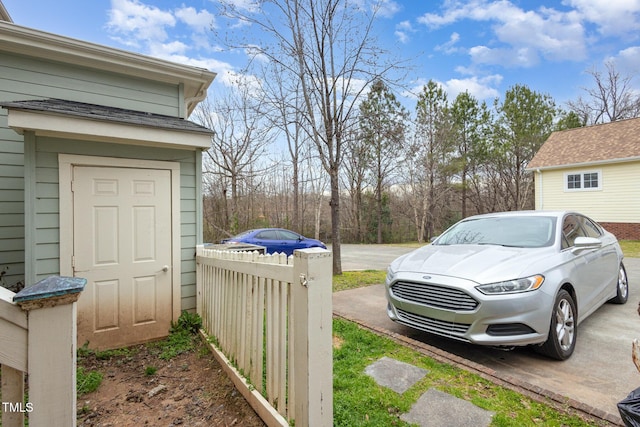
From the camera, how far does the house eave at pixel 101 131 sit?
292cm

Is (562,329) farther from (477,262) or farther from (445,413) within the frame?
(445,413)

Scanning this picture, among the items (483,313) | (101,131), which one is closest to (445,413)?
(483,313)

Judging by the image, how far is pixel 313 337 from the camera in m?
1.67

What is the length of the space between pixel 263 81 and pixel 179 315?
552 centimetres

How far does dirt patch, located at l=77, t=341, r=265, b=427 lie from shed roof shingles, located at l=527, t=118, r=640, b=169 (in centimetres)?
1702

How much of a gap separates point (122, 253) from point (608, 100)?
30142mm

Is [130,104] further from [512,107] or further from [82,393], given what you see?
[512,107]

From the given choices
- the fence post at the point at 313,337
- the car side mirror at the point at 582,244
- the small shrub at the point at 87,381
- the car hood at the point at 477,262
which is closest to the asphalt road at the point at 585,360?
the car hood at the point at 477,262

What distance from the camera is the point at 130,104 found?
4.11 m

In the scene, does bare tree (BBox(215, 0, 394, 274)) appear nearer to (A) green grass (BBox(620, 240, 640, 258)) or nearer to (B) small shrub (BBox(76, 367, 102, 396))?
(B) small shrub (BBox(76, 367, 102, 396))

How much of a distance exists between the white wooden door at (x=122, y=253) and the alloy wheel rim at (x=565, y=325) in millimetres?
4411

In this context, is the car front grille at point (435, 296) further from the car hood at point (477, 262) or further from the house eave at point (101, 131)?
the house eave at point (101, 131)

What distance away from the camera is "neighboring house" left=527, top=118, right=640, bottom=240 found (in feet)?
41.2

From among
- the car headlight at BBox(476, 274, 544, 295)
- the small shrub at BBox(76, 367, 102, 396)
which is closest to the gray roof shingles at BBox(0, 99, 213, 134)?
the small shrub at BBox(76, 367, 102, 396)
